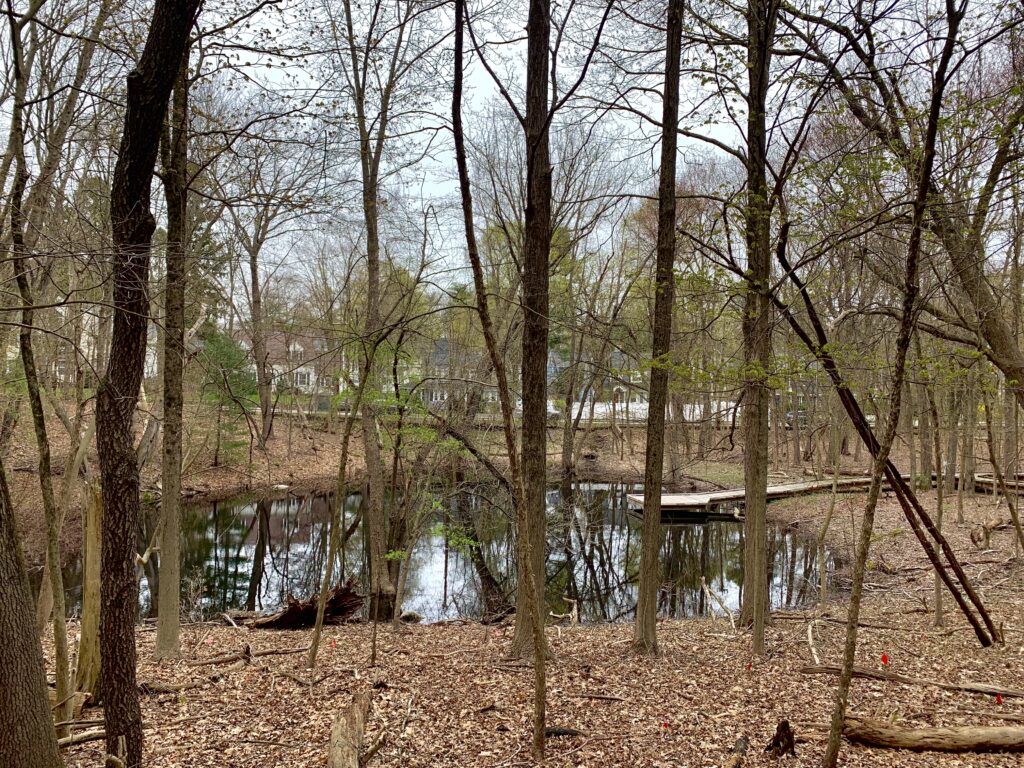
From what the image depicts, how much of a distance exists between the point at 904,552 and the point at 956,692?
955 centimetres

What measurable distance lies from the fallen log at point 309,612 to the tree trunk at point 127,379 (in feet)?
16.8

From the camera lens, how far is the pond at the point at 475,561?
454 inches

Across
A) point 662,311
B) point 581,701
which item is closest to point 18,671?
point 581,701

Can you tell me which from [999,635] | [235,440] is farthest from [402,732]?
[235,440]

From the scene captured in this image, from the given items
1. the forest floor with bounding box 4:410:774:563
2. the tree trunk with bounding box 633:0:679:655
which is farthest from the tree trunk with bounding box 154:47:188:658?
the forest floor with bounding box 4:410:774:563

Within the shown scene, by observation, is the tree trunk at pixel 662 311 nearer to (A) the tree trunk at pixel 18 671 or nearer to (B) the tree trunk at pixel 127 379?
(B) the tree trunk at pixel 127 379

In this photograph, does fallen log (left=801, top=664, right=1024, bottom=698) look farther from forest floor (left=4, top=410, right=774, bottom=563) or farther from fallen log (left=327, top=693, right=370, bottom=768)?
forest floor (left=4, top=410, right=774, bottom=563)

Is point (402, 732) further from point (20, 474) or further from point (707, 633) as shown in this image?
point (20, 474)

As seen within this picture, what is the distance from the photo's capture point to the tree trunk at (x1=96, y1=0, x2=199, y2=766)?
11.8 feet

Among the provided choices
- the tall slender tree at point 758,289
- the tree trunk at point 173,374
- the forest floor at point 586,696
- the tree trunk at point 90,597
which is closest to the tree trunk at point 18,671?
the forest floor at point 586,696

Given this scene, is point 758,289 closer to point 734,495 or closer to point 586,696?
point 586,696

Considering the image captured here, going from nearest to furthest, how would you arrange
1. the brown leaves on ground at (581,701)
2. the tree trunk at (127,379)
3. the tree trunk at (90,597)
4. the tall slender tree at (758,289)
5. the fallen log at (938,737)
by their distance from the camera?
the tree trunk at (127,379) < the fallen log at (938,737) < the brown leaves on ground at (581,701) < the tree trunk at (90,597) < the tall slender tree at (758,289)

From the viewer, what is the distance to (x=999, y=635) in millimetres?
5934

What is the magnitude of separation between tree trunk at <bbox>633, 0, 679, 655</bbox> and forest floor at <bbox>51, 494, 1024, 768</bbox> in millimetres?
850
